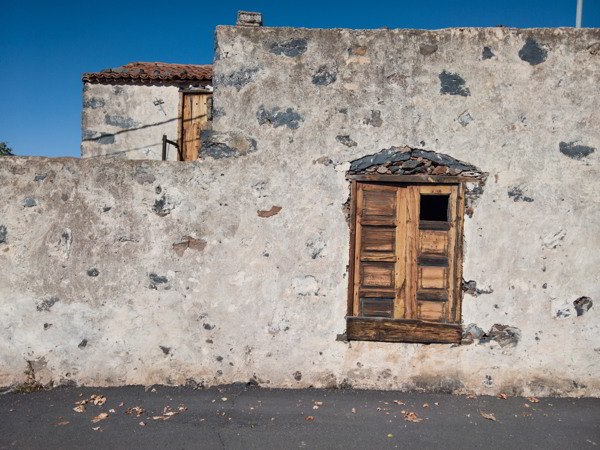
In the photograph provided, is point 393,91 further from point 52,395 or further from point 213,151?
point 52,395

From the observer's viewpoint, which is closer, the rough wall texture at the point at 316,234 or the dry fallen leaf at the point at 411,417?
the dry fallen leaf at the point at 411,417

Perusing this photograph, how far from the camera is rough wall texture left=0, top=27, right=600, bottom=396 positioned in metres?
4.35

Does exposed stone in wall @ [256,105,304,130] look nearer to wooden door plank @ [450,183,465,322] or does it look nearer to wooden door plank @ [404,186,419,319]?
wooden door plank @ [404,186,419,319]

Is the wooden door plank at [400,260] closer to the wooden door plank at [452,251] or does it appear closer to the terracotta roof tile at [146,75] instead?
the wooden door plank at [452,251]

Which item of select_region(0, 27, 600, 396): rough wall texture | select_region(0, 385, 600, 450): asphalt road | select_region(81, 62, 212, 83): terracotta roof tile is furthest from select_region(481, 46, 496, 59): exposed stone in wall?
select_region(81, 62, 212, 83): terracotta roof tile

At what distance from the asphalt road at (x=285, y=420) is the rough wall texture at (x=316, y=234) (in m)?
0.20

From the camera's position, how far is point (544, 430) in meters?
3.67

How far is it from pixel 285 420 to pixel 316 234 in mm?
1682

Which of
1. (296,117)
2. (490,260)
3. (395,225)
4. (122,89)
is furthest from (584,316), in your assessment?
(122,89)

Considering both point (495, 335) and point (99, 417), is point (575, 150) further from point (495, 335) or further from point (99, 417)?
point (99, 417)

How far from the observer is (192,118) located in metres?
8.41

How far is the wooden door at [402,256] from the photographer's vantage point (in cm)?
443

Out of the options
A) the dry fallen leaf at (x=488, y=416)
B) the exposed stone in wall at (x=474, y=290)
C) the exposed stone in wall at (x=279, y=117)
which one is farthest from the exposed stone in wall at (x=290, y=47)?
the dry fallen leaf at (x=488, y=416)

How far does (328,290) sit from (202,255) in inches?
50.0
